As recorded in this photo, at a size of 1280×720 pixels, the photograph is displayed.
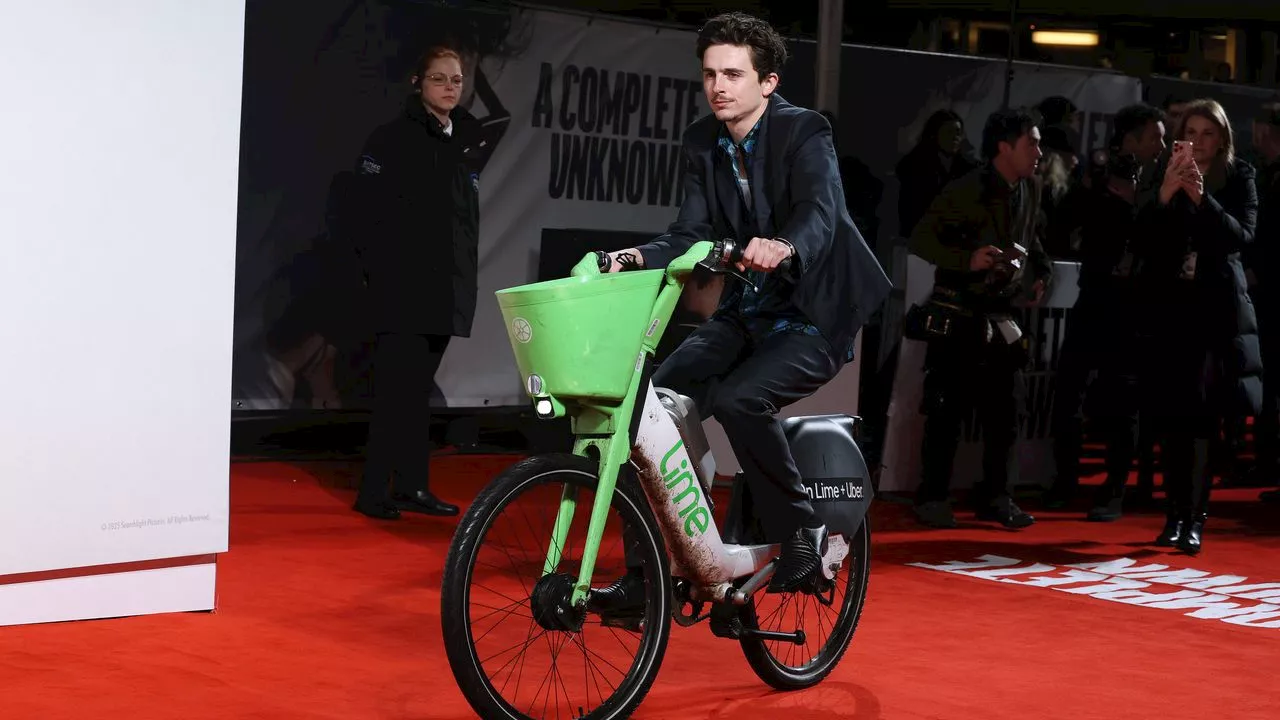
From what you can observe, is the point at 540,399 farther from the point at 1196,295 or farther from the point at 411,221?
the point at 1196,295

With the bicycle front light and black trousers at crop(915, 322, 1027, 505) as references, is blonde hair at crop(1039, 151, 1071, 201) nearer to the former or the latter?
black trousers at crop(915, 322, 1027, 505)

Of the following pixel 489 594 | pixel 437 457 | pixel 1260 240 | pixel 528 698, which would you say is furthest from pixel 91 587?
pixel 1260 240

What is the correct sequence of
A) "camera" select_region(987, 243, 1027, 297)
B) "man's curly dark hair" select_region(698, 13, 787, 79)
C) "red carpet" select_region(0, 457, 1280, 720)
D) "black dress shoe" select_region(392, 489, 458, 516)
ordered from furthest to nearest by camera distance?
"camera" select_region(987, 243, 1027, 297) → "black dress shoe" select_region(392, 489, 458, 516) → "red carpet" select_region(0, 457, 1280, 720) → "man's curly dark hair" select_region(698, 13, 787, 79)

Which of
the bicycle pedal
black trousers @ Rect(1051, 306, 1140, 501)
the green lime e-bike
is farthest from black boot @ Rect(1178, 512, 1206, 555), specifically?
the bicycle pedal

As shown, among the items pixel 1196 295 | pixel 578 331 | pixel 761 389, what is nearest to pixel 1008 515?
pixel 1196 295

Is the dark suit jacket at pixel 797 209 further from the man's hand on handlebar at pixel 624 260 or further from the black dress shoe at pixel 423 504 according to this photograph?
the black dress shoe at pixel 423 504

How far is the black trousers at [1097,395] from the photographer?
8.86 metres

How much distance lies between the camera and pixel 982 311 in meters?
8.41

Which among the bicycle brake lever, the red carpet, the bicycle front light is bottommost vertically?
the red carpet

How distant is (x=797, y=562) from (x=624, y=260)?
1.03m

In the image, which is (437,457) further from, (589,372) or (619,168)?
(589,372)

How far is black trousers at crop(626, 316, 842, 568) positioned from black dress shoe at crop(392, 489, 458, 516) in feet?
11.6

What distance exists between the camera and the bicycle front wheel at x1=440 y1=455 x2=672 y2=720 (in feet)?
12.7

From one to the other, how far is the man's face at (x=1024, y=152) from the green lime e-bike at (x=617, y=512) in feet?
11.8
